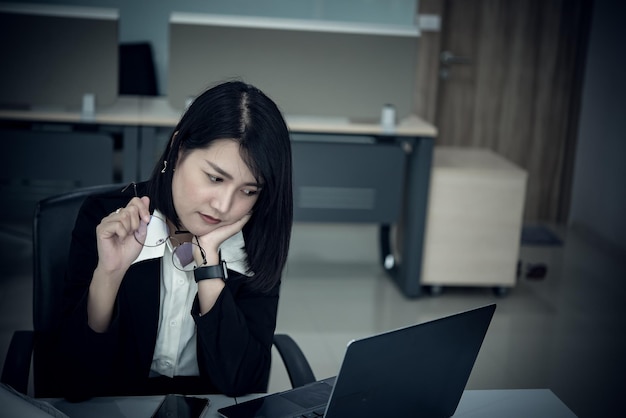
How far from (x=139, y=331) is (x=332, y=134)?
6.54ft

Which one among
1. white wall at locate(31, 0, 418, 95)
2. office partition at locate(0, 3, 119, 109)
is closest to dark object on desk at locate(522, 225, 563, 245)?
white wall at locate(31, 0, 418, 95)

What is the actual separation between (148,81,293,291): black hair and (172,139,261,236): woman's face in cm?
1

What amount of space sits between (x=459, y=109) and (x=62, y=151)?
2.59 meters

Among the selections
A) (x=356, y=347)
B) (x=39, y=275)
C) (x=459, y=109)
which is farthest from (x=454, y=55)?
(x=356, y=347)

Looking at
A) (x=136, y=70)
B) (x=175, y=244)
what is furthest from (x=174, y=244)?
(x=136, y=70)

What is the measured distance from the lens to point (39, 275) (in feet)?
5.42

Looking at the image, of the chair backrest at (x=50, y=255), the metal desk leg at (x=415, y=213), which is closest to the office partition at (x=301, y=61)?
the metal desk leg at (x=415, y=213)

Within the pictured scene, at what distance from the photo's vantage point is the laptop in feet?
3.52

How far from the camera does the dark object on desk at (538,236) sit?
4688 millimetres

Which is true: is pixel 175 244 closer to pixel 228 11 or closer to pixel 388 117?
pixel 388 117

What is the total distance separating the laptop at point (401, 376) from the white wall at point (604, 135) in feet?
11.8

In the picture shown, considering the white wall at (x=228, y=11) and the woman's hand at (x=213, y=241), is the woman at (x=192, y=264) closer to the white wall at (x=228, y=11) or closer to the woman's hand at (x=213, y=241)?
the woman's hand at (x=213, y=241)

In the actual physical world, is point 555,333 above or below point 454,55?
below

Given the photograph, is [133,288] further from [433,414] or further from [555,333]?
[555,333]
